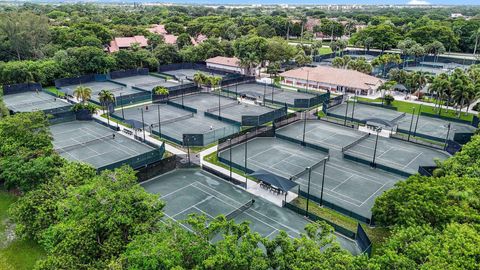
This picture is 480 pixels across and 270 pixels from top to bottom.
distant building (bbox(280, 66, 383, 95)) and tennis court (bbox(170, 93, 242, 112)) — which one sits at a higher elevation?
distant building (bbox(280, 66, 383, 95))

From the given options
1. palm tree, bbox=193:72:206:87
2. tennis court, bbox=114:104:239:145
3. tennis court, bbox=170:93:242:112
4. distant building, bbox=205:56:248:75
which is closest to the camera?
tennis court, bbox=114:104:239:145

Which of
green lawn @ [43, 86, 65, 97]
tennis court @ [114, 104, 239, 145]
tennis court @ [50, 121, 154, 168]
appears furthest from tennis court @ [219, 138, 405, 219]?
green lawn @ [43, 86, 65, 97]

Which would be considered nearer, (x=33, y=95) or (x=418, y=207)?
(x=418, y=207)

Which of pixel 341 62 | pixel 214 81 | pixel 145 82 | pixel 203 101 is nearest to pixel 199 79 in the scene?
pixel 214 81

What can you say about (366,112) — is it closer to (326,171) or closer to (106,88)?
(326,171)

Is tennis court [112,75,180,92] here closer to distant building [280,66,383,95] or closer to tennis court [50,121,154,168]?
tennis court [50,121,154,168]

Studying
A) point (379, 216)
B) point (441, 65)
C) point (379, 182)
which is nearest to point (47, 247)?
point (379, 216)

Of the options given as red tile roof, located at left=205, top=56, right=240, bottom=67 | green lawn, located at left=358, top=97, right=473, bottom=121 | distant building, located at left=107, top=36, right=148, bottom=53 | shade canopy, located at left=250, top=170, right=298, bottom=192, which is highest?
distant building, located at left=107, top=36, right=148, bottom=53

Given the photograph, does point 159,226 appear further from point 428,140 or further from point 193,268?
point 428,140
